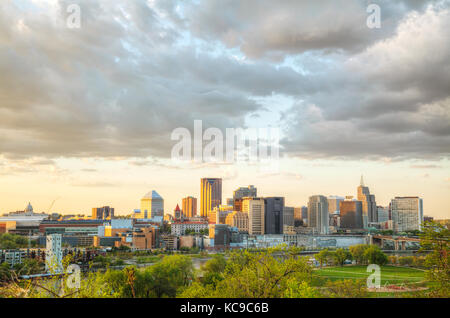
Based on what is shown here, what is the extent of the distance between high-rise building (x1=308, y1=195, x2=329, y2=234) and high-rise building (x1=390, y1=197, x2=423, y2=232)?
15496mm

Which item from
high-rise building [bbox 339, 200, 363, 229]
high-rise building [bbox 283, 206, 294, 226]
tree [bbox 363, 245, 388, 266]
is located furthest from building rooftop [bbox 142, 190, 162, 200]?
tree [bbox 363, 245, 388, 266]

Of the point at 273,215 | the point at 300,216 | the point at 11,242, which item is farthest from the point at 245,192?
the point at 11,242

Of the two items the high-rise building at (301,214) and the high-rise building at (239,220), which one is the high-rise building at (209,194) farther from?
the high-rise building at (239,220)

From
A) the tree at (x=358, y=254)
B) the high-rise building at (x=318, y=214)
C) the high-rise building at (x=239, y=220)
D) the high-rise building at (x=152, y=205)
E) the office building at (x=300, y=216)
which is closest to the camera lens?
the tree at (x=358, y=254)

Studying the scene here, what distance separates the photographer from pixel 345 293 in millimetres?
11023

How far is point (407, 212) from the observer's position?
78188mm

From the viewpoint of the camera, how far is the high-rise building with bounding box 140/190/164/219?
8831 centimetres

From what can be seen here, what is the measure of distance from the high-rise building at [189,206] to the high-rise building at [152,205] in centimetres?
1012

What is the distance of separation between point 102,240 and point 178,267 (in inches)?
1180

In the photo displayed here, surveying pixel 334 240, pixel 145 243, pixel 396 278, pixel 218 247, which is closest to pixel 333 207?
pixel 334 240

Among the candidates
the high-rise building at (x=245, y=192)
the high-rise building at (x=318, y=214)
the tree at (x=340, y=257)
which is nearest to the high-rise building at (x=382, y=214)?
the high-rise building at (x=318, y=214)

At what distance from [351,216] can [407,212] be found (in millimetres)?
11227

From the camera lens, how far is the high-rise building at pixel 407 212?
251 ft
